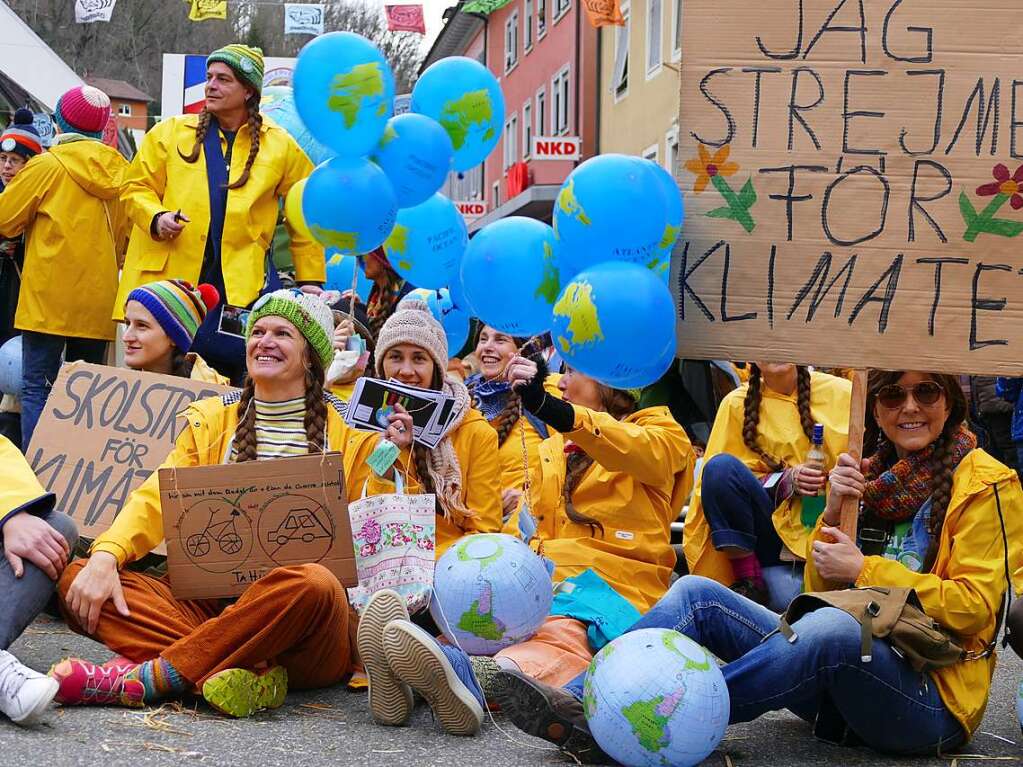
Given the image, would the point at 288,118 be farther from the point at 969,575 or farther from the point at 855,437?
the point at 969,575

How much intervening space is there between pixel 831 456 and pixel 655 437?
1095mm

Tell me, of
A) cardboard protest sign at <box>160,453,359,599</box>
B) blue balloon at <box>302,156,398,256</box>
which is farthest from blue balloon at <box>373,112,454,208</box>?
cardboard protest sign at <box>160,453,359,599</box>

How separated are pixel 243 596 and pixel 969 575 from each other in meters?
2.01

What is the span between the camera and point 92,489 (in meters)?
5.82

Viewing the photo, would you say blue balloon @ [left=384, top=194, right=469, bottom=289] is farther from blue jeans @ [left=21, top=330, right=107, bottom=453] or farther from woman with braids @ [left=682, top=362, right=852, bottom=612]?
blue jeans @ [left=21, top=330, right=107, bottom=453]

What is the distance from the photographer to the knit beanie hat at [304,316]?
4785mm

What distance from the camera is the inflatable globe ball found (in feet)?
14.6

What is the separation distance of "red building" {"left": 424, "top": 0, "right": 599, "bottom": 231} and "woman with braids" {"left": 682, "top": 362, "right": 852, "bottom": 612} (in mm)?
16217

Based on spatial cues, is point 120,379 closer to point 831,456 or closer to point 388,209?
point 388,209

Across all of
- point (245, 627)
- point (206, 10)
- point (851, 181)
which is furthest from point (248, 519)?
point (206, 10)

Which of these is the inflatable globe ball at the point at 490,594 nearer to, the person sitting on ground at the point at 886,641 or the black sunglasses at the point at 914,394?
the person sitting on ground at the point at 886,641

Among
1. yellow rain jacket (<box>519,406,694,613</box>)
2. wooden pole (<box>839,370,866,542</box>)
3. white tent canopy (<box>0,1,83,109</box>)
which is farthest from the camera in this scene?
white tent canopy (<box>0,1,83,109</box>)

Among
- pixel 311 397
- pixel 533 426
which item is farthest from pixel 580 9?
pixel 311 397

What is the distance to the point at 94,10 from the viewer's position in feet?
78.1
